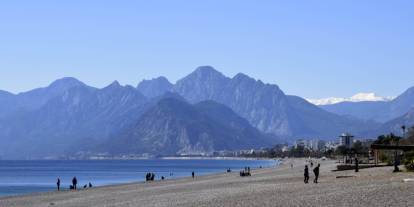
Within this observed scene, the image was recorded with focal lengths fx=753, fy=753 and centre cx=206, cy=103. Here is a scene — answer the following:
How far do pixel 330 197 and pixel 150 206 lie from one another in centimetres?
932

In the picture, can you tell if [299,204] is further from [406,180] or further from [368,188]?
[406,180]

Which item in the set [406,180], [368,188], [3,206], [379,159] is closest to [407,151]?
[406,180]

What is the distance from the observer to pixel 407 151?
5994 centimetres

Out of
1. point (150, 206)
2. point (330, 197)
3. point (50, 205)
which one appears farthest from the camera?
point (50, 205)

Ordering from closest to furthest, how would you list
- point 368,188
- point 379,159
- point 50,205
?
point 368,188 < point 50,205 < point 379,159

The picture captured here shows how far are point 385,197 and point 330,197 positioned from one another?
2.74 m

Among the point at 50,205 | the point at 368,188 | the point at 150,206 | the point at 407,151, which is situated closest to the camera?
the point at 368,188

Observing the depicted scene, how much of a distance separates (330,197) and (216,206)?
4686mm

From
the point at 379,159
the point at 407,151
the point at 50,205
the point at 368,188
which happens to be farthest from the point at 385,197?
the point at 379,159

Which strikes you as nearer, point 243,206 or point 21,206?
point 243,206

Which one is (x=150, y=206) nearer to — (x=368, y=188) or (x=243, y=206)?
(x=243, y=206)

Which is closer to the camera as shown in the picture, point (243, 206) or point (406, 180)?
point (243, 206)

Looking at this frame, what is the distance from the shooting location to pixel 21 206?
44.5m

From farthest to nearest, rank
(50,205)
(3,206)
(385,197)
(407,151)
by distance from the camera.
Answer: (407,151)
(3,206)
(50,205)
(385,197)
